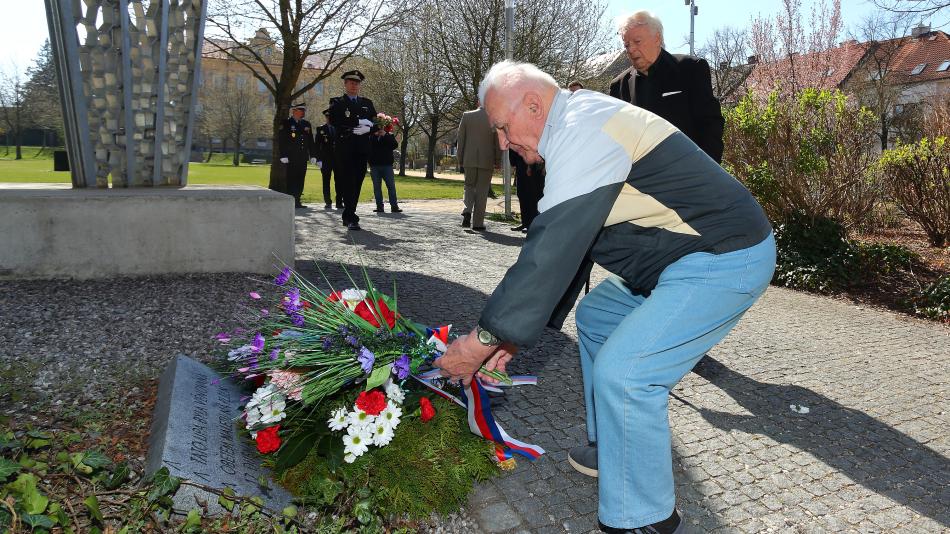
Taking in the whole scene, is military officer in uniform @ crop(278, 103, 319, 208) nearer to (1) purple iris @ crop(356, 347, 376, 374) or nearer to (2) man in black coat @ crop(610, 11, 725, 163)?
(2) man in black coat @ crop(610, 11, 725, 163)

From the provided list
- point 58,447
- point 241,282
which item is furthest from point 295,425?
point 241,282

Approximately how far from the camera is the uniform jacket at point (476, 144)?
1112cm

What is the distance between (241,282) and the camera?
5.88 m

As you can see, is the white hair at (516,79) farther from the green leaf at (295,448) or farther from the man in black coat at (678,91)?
the man in black coat at (678,91)

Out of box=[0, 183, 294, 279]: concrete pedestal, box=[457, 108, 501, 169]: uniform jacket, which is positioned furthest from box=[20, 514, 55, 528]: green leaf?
box=[457, 108, 501, 169]: uniform jacket

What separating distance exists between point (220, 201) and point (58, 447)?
3.48 m

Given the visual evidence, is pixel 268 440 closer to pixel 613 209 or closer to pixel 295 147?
pixel 613 209

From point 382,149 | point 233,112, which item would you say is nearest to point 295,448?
point 382,149

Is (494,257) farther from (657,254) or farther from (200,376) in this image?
(657,254)

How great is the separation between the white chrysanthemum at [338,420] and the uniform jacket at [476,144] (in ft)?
28.2

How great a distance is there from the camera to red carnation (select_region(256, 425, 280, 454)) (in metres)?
2.78

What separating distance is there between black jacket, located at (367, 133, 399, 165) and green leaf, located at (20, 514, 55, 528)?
10555mm

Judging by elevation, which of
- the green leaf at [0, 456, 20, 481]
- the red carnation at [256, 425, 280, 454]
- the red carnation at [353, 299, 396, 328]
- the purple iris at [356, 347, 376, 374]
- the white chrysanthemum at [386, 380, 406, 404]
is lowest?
the red carnation at [256, 425, 280, 454]

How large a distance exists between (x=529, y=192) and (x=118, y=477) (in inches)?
328
